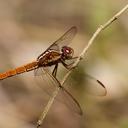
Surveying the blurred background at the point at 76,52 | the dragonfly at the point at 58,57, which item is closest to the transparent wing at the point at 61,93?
the dragonfly at the point at 58,57

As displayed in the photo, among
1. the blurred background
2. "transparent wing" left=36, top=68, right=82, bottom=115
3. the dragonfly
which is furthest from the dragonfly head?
the blurred background

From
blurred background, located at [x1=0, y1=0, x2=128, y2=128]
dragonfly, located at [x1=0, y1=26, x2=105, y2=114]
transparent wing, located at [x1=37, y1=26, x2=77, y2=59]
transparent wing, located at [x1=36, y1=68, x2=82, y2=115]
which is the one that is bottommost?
transparent wing, located at [x1=36, y1=68, x2=82, y2=115]

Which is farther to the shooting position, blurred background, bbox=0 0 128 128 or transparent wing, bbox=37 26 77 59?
blurred background, bbox=0 0 128 128

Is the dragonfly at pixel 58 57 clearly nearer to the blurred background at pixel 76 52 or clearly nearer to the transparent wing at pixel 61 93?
the transparent wing at pixel 61 93

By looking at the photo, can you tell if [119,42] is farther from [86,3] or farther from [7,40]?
[7,40]

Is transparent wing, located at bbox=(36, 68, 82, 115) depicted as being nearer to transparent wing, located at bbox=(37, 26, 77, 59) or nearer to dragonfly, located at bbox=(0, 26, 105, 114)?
dragonfly, located at bbox=(0, 26, 105, 114)

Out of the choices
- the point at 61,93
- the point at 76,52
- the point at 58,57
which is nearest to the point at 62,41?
the point at 58,57

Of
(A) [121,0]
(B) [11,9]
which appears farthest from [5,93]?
(A) [121,0]

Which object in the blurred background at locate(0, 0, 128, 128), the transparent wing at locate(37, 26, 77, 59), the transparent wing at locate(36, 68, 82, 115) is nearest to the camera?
the transparent wing at locate(36, 68, 82, 115)
